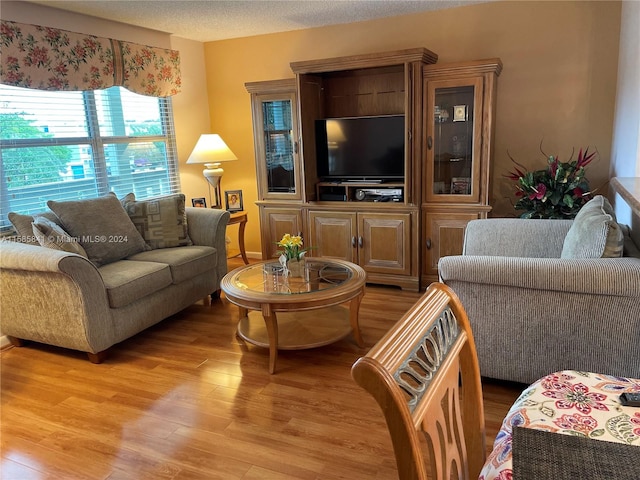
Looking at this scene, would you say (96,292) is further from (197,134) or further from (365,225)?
(197,134)

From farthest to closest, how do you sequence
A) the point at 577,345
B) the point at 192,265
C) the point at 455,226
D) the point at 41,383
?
the point at 455,226 < the point at 192,265 < the point at 41,383 < the point at 577,345

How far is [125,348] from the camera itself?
3.21m

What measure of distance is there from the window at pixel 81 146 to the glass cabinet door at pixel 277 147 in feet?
3.22

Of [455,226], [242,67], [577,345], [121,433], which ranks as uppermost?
[242,67]

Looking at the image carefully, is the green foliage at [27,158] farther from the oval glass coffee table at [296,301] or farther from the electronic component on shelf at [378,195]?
the electronic component on shelf at [378,195]

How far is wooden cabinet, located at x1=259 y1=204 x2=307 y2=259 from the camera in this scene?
4512 mm

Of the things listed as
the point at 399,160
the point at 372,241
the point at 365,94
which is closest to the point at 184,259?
the point at 372,241

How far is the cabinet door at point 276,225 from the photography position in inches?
178

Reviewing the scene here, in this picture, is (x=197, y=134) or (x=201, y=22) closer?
(x=201, y=22)

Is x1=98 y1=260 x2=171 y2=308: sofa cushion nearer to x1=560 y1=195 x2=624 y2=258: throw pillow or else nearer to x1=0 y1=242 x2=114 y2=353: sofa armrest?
x1=0 y1=242 x2=114 y2=353: sofa armrest

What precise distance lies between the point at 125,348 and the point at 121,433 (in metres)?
1.04

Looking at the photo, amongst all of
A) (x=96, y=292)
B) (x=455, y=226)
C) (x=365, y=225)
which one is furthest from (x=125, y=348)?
(x=455, y=226)

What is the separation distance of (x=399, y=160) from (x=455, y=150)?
1.58ft

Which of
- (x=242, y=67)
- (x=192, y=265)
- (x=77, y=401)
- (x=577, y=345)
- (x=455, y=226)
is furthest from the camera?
(x=242, y=67)
